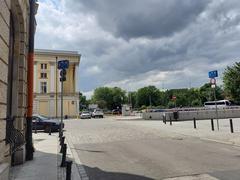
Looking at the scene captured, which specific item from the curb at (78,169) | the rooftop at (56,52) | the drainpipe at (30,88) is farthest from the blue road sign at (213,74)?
the rooftop at (56,52)

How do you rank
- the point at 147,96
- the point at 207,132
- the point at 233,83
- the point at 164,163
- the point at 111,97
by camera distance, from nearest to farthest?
the point at 164,163 → the point at 207,132 → the point at 233,83 → the point at 111,97 → the point at 147,96

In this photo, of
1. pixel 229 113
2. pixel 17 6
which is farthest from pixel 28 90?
pixel 229 113

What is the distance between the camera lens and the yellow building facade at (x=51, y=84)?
6812cm

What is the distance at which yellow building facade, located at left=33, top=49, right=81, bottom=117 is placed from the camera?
Result: 2682 inches

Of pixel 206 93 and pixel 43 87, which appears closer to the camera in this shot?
pixel 43 87

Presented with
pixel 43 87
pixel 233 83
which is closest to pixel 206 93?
pixel 43 87

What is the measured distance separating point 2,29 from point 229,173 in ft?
21.8

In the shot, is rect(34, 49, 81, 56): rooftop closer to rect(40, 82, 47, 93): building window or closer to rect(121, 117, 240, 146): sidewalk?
rect(40, 82, 47, 93): building window

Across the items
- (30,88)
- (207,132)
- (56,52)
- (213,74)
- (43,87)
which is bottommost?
(207,132)

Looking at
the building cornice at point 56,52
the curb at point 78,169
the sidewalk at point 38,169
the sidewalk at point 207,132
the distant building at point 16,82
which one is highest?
the building cornice at point 56,52

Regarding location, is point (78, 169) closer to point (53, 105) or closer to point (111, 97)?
point (53, 105)

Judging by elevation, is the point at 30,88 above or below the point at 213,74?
below

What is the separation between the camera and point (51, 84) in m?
69.8

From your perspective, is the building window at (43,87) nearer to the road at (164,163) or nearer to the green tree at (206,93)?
the road at (164,163)
